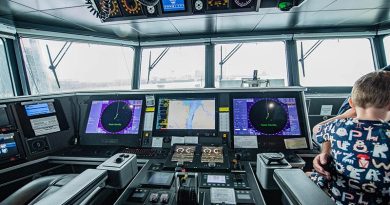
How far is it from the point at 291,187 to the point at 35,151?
1.85m

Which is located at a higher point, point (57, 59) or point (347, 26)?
point (347, 26)

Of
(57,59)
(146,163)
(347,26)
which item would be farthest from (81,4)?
(347,26)

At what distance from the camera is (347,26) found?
3.34 m

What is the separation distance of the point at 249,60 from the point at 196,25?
3.93ft

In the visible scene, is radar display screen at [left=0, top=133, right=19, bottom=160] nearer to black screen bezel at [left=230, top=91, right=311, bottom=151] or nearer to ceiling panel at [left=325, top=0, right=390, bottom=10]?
black screen bezel at [left=230, top=91, right=311, bottom=151]

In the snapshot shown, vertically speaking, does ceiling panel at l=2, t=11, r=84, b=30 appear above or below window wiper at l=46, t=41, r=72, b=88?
above

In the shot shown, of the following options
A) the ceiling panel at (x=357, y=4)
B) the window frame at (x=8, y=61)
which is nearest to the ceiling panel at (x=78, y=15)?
the window frame at (x=8, y=61)

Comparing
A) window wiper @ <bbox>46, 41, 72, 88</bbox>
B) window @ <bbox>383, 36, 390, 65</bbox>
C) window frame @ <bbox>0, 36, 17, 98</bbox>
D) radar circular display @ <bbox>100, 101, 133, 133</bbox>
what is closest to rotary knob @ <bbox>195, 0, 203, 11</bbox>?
radar circular display @ <bbox>100, 101, 133, 133</bbox>

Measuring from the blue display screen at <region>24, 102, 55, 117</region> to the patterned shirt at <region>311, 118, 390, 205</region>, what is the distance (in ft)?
7.13

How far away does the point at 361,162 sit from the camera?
98 cm

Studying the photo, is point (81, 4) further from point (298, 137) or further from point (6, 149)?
point (298, 137)

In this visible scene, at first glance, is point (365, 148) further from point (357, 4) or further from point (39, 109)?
point (357, 4)

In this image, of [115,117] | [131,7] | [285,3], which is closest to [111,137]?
[115,117]

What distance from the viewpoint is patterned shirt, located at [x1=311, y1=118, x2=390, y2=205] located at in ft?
3.11
